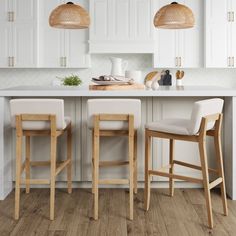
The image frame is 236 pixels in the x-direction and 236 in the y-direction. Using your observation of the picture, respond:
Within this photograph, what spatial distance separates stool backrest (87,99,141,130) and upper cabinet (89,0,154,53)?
310cm

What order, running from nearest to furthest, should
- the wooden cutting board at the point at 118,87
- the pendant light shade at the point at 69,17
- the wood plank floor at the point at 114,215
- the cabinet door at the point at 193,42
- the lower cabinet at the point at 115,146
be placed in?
the wood plank floor at the point at 114,215 → the wooden cutting board at the point at 118,87 → the lower cabinet at the point at 115,146 → the pendant light shade at the point at 69,17 → the cabinet door at the point at 193,42

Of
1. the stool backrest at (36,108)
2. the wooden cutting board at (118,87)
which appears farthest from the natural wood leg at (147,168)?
the stool backrest at (36,108)

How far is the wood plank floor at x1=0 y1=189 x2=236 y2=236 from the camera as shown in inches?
123

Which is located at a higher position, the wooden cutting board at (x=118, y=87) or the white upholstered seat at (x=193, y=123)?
the wooden cutting board at (x=118, y=87)

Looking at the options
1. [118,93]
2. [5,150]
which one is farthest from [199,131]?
[5,150]

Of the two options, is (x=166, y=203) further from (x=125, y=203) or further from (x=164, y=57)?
(x=164, y=57)

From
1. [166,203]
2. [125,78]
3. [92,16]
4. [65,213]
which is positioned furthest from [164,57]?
[65,213]

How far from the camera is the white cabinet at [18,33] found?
6367 millimetres

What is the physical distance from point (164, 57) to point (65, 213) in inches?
138

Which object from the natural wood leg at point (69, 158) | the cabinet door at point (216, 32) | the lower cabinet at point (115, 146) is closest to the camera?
the natural wood leg at point (69, 158)

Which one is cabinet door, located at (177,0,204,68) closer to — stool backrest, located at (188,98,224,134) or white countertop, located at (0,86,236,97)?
white countertop, located at (0,86,236,97)

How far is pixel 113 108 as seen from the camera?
3.35m

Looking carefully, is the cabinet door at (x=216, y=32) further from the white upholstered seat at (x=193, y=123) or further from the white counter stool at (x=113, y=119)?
the white counter stool at (x=113, y=119)

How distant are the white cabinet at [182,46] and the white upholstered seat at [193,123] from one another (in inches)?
121
